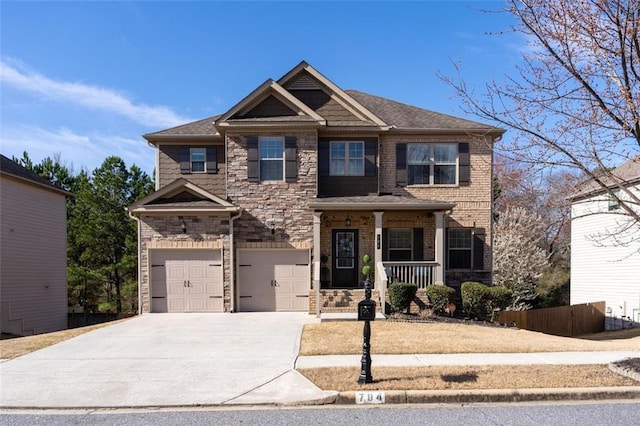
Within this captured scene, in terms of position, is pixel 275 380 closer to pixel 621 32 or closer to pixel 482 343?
pixel 482 343

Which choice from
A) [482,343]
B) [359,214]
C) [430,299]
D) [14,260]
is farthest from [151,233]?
[482,343]

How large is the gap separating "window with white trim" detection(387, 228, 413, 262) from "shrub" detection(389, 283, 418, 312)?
254cm

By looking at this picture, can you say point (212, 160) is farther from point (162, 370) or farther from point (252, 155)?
point (162, 370)

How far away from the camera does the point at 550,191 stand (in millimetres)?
8180

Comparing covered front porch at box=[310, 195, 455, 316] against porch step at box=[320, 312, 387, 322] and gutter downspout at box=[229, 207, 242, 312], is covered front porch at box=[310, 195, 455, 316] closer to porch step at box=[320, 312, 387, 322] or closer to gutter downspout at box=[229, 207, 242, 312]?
porch step at box=[320, 312, 387, 322]

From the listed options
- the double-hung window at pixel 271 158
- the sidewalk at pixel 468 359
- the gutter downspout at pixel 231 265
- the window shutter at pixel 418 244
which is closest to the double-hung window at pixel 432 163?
the window shutter at pixel 418 244

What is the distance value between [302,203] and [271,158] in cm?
187

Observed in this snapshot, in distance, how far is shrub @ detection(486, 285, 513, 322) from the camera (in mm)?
12430

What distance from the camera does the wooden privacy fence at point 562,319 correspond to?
47.1 ft

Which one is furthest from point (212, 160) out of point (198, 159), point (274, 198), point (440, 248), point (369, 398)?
point (369, 398)

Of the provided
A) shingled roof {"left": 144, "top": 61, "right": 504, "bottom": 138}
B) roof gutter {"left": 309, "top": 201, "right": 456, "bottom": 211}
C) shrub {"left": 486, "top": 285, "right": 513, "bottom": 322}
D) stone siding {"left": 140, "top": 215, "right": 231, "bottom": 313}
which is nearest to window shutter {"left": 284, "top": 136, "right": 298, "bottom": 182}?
shingled roof {"left": 144, "top": 61, "right": 504, "bottom": 138}

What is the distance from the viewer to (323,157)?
14.9 metres

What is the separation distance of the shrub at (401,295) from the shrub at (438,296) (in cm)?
51

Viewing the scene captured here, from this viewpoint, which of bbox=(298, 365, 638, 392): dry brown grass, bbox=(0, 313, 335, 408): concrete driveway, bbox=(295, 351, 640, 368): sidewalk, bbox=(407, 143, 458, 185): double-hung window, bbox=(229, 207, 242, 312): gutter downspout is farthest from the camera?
bbox=(407, 143, 458, 185): double-hung window
